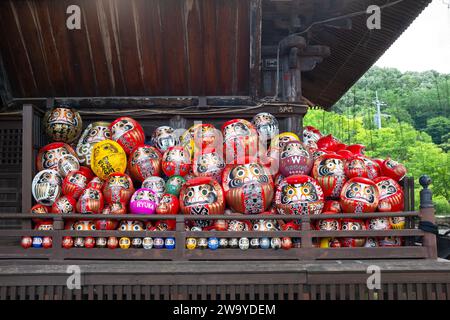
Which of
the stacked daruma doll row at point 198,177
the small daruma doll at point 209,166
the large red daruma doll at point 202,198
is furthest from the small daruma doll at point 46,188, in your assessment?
the small daruma doll at point 209,166

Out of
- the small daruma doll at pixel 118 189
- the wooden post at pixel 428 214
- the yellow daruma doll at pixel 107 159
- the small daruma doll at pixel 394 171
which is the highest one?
the yellow daruma doll at pixel 107 159

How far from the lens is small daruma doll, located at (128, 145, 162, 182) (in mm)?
5051

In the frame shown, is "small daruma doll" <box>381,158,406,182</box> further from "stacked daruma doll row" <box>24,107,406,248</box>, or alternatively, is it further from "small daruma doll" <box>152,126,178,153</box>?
"small daruma doll" <box>152,126,178,153</box>

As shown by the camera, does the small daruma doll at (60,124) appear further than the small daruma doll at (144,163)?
Yes

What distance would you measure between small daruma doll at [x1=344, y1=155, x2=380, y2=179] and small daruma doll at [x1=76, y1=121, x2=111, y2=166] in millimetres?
3207

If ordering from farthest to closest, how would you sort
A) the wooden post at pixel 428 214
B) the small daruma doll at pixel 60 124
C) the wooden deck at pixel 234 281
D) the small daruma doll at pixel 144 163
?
the small daruma doll at pixel 60 124, the small daruma doll at pixel 144 163, the wooden post at pixel 428 214, the wooden deck at pixel 234 281

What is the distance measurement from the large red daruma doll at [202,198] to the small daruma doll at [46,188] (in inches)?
62.9

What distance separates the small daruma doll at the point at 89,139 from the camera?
5.41 meters

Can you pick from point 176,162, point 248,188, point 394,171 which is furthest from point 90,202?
point 394,171

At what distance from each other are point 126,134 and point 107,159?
1.65ft

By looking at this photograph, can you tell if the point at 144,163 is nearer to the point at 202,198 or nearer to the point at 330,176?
the point at 202,198

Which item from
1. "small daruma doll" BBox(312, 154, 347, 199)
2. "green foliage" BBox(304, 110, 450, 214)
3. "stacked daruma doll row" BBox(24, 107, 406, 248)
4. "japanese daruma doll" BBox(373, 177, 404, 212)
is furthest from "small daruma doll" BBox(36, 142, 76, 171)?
"green foliage" BBox(304, 110, 450, 214)

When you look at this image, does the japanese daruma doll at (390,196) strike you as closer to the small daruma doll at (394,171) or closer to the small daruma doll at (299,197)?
the small daruma doll at (394,171)

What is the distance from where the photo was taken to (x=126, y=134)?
5277 mm
